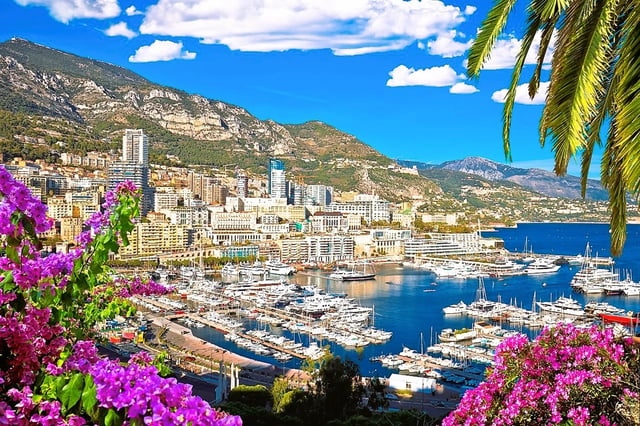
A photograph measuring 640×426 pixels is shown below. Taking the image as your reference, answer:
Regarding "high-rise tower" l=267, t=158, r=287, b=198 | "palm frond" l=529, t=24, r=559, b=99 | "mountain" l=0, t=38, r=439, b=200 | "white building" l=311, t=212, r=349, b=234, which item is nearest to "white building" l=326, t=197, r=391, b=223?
"high-rise tower" l=267, t=158, r=287, b=198

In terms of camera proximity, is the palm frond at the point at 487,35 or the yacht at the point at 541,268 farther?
the yacht at the point at 541,268

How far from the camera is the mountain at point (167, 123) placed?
72.6 m

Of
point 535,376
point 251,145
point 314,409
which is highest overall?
point 251,145

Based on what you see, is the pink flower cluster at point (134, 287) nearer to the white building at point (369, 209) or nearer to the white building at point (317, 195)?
the white building at point (369, 209)

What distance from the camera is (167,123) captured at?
287 ft

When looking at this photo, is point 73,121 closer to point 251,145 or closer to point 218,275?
point 251,145

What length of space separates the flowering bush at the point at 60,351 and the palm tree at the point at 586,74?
1.36m

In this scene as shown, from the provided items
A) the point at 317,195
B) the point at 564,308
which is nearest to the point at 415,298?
the point at 564,308

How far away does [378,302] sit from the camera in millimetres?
27281

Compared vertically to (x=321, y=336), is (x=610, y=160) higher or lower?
higher

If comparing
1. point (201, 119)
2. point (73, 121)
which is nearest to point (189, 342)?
point (73, 121)

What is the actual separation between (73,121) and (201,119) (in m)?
20.8

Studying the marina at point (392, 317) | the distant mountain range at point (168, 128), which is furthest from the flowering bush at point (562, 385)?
the distant mountain range at point (168, 128)

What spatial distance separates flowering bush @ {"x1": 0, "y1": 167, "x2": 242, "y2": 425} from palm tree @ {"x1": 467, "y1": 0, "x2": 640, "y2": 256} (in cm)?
136
